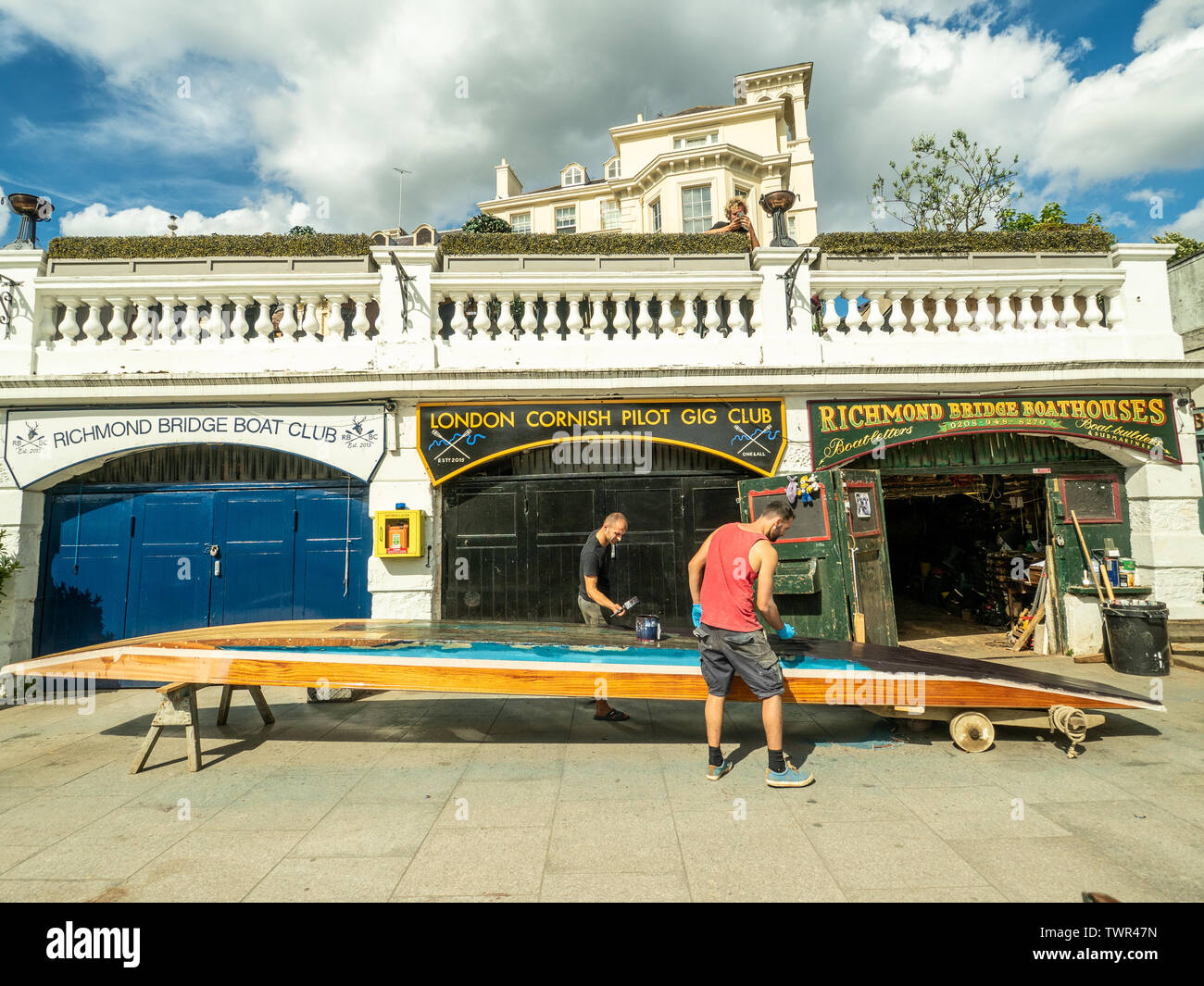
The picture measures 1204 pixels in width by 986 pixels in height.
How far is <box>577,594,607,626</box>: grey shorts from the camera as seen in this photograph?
599 centimetres

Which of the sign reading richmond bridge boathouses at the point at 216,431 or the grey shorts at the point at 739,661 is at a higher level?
the sign reading richmond bridge boathouses at the point at 216,431

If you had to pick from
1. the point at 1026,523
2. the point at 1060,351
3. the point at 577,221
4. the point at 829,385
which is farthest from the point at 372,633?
the point at 577,221

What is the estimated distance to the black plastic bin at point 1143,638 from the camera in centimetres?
670

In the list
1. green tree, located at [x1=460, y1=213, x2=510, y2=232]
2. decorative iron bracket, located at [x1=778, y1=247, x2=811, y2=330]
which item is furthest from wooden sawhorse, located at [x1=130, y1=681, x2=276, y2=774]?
green tree, located at [x1=460, y1=213, x2=510, y2=232]

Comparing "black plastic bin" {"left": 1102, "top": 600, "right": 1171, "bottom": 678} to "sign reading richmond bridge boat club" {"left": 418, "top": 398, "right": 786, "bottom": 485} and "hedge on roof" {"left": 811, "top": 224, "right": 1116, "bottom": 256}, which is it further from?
"hedge on roof" {"left": 811, "top": 224, "right": 1116, "bottom": 256}

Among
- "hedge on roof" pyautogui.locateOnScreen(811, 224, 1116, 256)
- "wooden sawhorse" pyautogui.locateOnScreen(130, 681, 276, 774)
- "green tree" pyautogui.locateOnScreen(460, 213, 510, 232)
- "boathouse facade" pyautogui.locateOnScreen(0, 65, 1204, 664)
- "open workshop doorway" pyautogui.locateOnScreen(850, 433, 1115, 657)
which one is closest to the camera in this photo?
"wooden sawhorse" pyautogui.locateOnScreen(130, 681, 276, 774)

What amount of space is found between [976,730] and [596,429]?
4.86 meters

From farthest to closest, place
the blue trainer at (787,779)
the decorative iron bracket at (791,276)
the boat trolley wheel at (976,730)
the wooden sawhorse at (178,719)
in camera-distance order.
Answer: the decorative iron bracket at (791,276)
the boat trolley wheel at (976,730)
the wooden sawhorse at (178,719)
the blue trainer at (787,779)

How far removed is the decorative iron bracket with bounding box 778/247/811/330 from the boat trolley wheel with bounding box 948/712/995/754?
4.79 m

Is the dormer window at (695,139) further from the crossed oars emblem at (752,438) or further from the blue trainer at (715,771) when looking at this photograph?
the blue trainer at (715,771)

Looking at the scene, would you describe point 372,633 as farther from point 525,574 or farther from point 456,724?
point 525,574

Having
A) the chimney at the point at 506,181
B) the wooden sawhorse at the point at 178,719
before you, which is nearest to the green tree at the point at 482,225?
the wooden sawhorse at the point at 178,719

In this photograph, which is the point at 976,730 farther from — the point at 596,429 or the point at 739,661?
the point at 596,429

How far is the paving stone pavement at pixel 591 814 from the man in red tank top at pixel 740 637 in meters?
0.26
